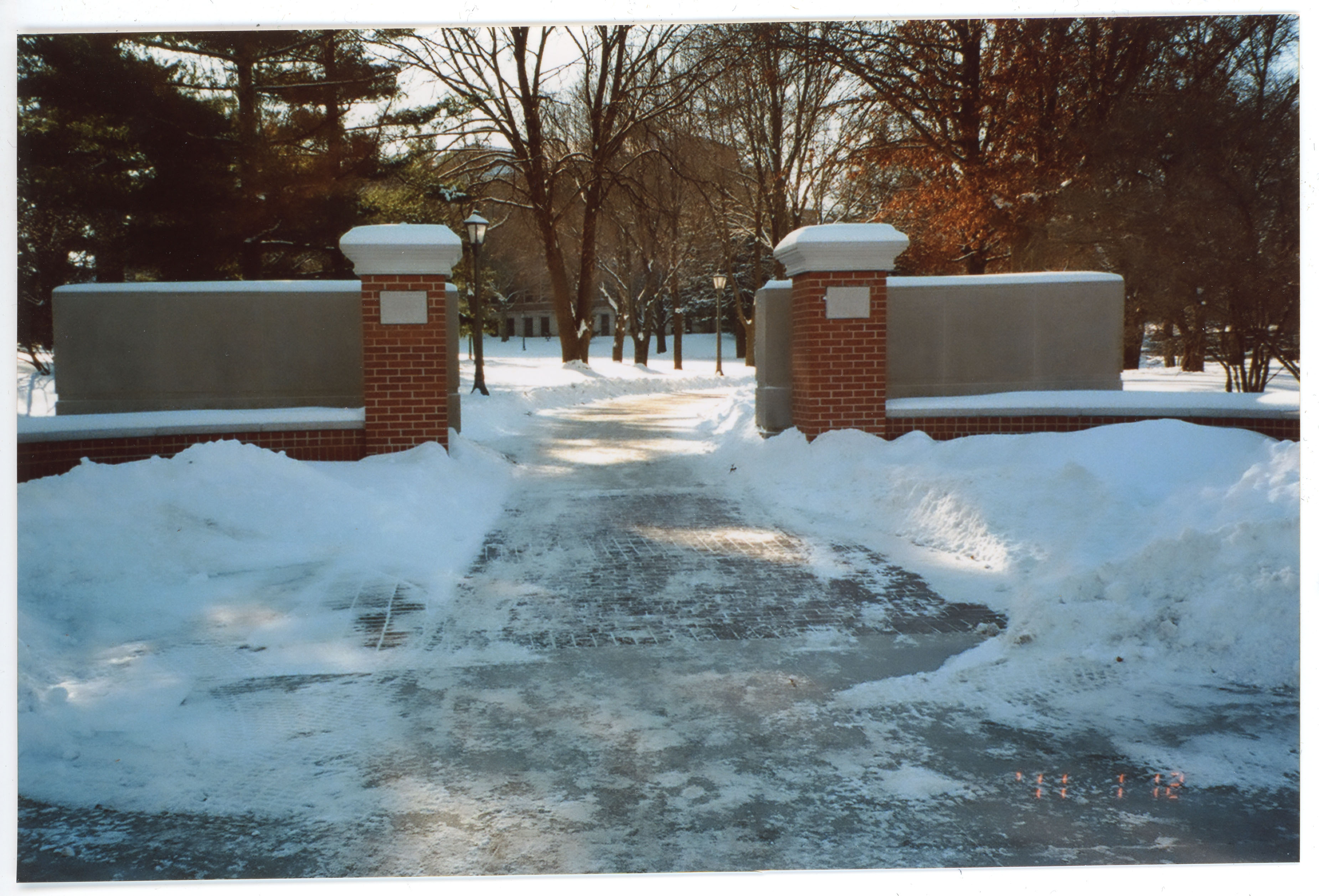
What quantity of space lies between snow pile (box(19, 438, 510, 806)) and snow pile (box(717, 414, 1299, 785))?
9.36ft

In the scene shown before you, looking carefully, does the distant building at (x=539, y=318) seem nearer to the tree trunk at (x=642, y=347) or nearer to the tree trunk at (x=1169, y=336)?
the tree trunk at (x=642, y=347)

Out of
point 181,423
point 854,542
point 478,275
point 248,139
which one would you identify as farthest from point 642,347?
point 854,542

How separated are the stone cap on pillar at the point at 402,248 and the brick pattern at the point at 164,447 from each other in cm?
171

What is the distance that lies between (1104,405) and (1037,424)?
673 mm

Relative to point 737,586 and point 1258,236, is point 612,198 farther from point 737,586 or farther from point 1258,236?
point 737,586

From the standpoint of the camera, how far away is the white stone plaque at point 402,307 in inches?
405

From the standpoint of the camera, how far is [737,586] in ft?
20.9

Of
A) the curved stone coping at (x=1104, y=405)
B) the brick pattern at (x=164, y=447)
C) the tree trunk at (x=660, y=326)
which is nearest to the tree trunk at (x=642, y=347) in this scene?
the tree trunk at (x=660, y=326)

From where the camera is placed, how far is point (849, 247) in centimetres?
1085

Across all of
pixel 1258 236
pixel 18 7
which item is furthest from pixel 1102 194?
pixel 18 7

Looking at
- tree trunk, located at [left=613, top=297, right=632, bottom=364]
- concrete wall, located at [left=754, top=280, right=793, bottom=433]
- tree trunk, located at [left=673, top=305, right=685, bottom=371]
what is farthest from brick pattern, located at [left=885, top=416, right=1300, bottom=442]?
tree trunk, located at [left=613, top=297, right=632, bottom=364]

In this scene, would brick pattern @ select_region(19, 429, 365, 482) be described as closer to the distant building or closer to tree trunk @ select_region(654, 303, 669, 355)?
tree trunk @ select_region(654, 303, 669, 355)

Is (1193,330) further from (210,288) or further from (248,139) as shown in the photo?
(248,139)

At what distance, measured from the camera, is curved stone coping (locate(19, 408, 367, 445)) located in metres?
9.20
